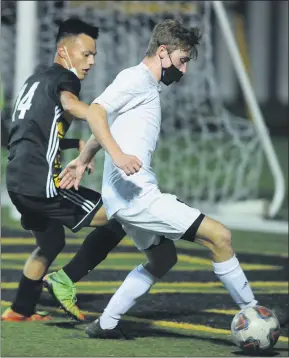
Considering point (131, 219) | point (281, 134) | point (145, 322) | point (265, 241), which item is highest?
point (131, 219)

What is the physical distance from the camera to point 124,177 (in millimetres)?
6762

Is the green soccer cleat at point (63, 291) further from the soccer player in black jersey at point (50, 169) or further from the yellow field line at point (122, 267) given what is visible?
the yellow field line at point (122, 267)

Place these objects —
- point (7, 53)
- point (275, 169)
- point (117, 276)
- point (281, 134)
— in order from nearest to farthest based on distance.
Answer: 1. point (117, 276)
2. point (275, 169)
3. point (7, 53)
4. point (281, 134)

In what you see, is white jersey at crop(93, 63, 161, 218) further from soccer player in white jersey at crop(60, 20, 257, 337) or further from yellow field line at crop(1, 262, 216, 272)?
yellow field line at crop(1, 262, 216, 272)

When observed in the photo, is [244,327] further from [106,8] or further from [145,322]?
[106,8]

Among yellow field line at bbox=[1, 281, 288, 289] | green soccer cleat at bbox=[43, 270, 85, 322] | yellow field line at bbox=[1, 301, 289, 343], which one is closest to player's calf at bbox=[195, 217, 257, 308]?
yellow field line at bbox=[1, 301, 289, 343]

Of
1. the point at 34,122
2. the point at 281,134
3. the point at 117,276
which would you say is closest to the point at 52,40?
the point at 117,276

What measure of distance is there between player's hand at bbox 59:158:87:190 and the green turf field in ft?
2.63

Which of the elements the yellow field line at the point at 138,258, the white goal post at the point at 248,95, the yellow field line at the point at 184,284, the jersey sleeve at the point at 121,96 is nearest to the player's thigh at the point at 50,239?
the jersey sleeve at the point at 121,96

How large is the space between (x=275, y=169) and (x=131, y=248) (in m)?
2.38

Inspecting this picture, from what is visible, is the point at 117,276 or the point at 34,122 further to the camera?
the point at 117,276

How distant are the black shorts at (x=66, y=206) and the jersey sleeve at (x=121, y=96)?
719 millimetres

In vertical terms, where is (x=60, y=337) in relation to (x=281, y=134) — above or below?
above

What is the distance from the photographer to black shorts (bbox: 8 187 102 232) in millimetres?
7223
